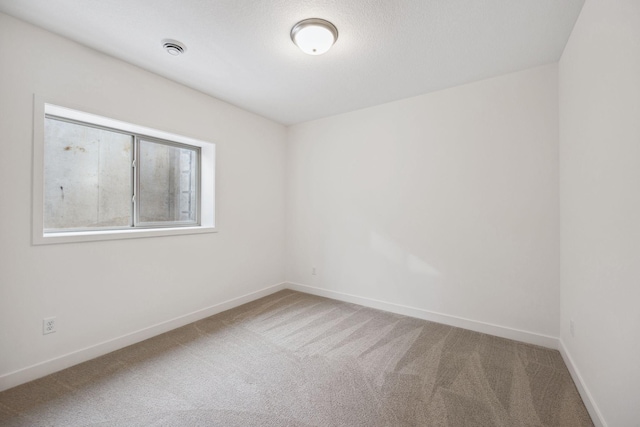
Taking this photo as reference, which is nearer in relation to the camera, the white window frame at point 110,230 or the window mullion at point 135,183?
the white window frame at point 110,230

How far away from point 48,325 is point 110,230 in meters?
0.87

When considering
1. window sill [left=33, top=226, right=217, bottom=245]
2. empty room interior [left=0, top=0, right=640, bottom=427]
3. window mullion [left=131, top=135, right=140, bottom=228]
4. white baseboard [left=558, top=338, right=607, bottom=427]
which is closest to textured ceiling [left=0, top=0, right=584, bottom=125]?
empty room interior [left=0, top=0, right=640, bottom=427]

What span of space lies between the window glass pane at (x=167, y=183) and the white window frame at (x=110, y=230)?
0.10m

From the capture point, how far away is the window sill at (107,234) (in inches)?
79.6

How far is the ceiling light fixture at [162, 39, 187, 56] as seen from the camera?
211 centimetres

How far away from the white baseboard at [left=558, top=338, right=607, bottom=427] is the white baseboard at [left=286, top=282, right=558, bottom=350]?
0.62 feet

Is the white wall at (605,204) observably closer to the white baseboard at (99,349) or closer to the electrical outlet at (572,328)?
the electrical outlet at (572,328)

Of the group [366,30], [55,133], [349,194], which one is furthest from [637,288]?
[55,133]

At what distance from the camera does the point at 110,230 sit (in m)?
2.54

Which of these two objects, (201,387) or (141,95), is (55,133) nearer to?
(141,95)

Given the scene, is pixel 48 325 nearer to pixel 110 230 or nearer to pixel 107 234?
pixel 107 234

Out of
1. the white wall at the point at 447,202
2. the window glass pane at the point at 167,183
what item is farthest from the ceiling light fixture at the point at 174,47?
the white wall at the point at 447,202

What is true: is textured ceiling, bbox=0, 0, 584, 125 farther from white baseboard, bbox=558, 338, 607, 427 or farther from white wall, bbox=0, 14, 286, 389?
white baseboard, bbox=558, 338, 607, 427

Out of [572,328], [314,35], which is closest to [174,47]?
[314,35]
